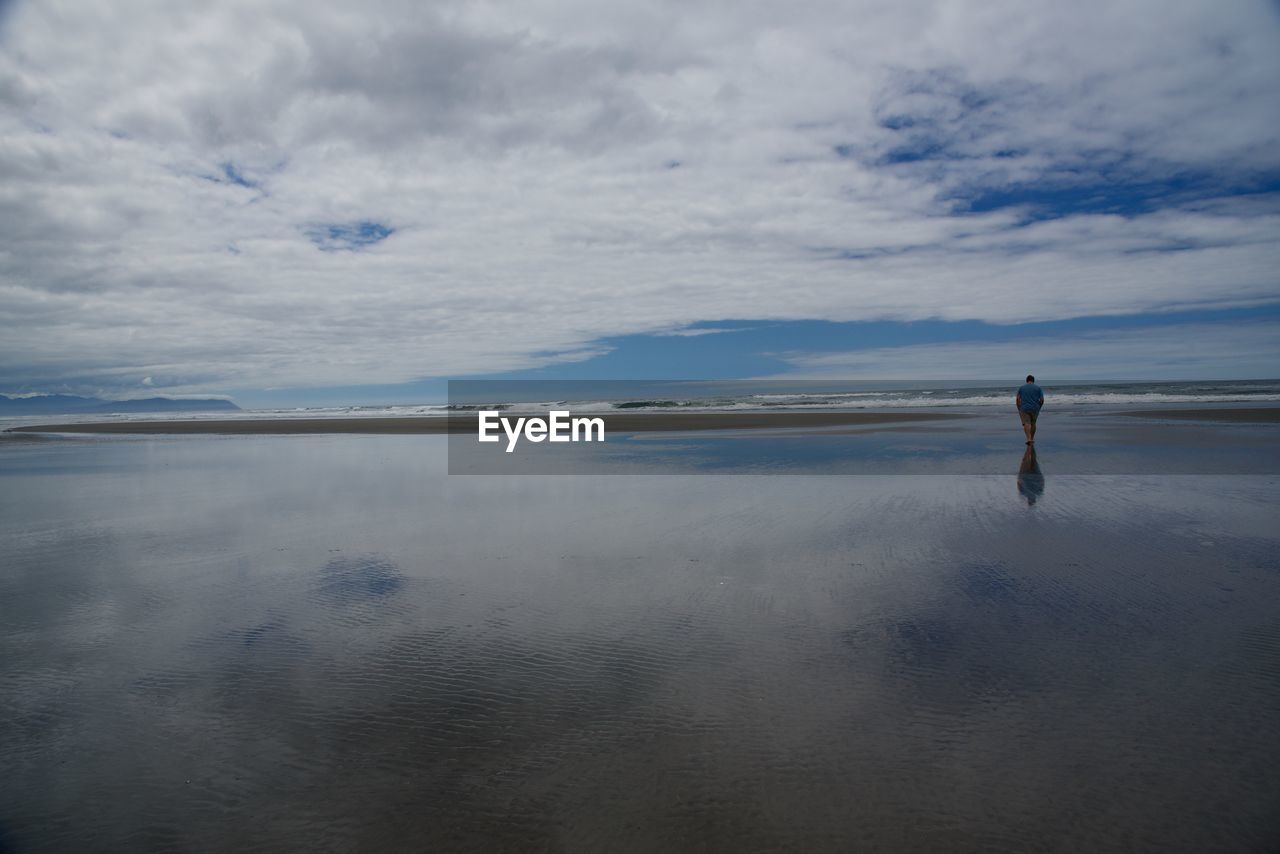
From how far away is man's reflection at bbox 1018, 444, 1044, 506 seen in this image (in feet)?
34.4

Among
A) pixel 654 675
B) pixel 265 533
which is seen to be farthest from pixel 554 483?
pixel 654 675

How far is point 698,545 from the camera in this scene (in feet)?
25.6

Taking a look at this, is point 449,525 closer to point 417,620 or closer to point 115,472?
point 417,620

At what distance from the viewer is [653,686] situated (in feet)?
13.8

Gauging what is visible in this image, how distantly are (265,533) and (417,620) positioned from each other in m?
4.45

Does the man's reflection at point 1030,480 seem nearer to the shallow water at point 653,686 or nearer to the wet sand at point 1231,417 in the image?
the shallow water at point 653,686

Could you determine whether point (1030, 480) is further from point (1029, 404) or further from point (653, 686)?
point (653, 686)

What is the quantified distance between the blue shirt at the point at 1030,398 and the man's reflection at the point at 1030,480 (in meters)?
2.47

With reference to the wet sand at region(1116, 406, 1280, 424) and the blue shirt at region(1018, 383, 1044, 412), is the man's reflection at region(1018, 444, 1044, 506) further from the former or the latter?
the wet sand at region(1116, 406, 1280, 424)

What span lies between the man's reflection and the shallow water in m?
1.60

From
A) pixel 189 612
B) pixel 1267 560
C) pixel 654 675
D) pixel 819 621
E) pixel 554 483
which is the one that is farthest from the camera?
pixel 554 483

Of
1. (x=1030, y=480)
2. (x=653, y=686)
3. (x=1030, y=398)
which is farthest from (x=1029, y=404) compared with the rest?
(x=653, y=686)

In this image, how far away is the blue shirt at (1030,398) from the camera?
17.8 metres

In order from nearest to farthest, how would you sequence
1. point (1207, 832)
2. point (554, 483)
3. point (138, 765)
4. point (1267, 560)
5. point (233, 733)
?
point (1207, 832) < point (138, 765) < point (233, 733) < point (1267, 560) < point (554, 483)
